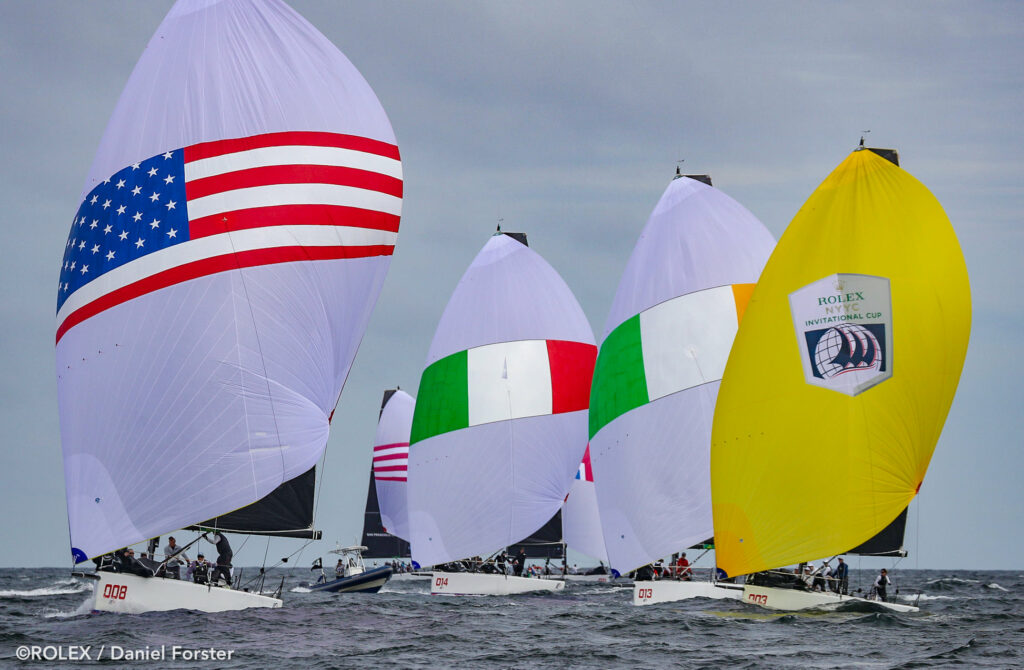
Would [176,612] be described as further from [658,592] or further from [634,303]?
[634,303]

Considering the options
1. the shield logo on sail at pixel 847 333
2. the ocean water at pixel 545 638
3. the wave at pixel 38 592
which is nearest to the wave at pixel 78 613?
the ocean water at pixel 545 638

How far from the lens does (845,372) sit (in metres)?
21.1

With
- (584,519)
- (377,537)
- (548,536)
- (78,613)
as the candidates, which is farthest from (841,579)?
(377,537)

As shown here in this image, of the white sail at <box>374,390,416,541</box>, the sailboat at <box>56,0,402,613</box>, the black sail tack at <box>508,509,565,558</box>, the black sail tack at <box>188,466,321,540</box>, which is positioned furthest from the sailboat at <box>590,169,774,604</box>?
the white sail at <box>374,390,416,541</box>

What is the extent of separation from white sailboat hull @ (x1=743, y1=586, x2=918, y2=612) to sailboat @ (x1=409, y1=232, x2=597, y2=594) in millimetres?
11939

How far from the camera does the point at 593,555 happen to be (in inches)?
1882

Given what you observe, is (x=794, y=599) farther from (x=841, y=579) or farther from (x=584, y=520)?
(x=584, y=520)

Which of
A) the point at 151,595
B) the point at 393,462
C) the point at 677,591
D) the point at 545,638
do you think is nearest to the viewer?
the point at 151,595

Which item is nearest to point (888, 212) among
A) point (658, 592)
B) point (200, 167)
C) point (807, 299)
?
point (807, 299)

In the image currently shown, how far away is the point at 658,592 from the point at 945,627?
638 centimetres

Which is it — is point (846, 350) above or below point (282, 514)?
above

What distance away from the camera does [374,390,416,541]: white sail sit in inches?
2311

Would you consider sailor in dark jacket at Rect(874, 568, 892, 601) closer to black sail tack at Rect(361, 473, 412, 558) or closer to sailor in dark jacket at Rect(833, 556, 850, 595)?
sailor in dark jacket at Rect(833, 556, 850, 595)

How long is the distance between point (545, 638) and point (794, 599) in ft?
15.7
